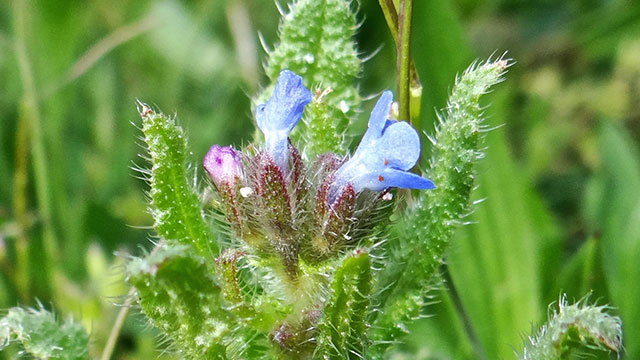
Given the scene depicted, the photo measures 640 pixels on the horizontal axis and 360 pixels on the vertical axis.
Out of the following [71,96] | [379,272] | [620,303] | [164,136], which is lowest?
[620,303]

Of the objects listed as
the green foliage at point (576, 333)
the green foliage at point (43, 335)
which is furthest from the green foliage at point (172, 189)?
the green foliage at point (576, 333)

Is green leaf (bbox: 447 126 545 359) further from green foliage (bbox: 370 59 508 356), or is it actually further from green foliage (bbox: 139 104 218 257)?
green foliage (bbox: 139 104 218 257)

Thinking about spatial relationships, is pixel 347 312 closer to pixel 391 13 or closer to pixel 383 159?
pixel 383 159

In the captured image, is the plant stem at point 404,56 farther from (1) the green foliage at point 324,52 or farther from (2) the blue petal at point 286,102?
(2) the blue petal at point 286,102

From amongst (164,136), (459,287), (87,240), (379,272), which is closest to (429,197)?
(379,272)

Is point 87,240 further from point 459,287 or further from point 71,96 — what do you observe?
point 459,287
